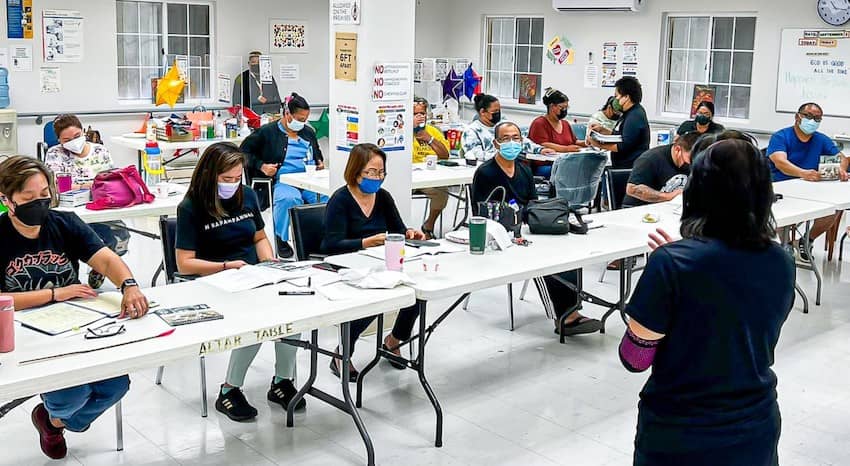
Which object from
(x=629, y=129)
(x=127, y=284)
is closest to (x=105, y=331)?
(x=127, y=284)

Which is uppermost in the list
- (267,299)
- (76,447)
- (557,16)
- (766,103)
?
(557,16)

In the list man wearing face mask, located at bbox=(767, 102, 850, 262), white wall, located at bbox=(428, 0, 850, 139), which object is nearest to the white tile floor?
man wearing face mask, located at bbox=(767, 102, 850, 262)

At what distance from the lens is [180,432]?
3.83 m

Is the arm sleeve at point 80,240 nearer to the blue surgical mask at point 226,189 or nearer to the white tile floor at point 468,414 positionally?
the blue surgical mask at point 226,189

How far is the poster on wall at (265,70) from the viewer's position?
10531mm

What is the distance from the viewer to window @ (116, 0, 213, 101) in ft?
33.2

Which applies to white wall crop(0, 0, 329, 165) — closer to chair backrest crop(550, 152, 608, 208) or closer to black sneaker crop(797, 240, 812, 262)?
chair backrest crop(550, 152, 608, 208)

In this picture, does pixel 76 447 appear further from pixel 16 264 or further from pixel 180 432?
pixel 16 264

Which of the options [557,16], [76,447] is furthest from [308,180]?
[557,16]

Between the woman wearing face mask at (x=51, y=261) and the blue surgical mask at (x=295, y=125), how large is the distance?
3.53 metres

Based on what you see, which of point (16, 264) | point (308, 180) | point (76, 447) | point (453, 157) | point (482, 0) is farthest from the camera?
point (482, 0)

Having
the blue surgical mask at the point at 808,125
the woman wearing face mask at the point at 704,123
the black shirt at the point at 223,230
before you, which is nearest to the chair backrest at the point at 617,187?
the woman wearing face mask at the point at 704,123

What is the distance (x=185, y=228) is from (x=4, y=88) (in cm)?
596

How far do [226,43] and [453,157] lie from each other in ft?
12.7
